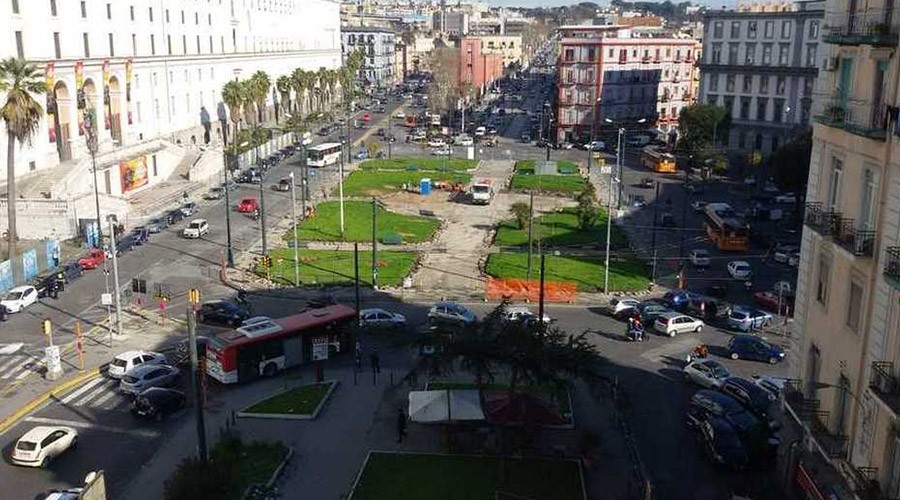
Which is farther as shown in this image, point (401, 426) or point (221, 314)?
point (221, 314)

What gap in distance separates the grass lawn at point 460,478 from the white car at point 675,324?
15399 mm

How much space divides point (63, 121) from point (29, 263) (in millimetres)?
26483

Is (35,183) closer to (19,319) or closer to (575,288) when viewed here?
(19,319)

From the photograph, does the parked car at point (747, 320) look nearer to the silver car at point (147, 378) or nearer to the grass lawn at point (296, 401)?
the grass lawn at point (296, 401)

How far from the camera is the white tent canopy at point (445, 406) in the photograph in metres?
29.1

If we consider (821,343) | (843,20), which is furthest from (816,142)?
(821,343)

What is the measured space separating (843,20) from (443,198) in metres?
56.8

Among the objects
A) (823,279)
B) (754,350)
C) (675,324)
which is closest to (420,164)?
(675,324)

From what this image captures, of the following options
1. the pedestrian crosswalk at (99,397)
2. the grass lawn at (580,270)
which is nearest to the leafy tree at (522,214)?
the grass lawn at (580,270)

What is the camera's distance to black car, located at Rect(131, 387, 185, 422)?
31.6 meters

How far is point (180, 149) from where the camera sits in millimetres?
87125

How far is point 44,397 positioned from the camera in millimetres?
33688

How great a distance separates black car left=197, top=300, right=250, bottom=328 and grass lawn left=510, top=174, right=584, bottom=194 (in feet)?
139

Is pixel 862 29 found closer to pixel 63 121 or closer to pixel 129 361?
pixel 129 361
